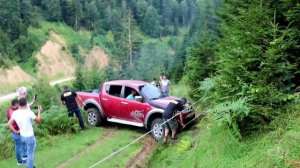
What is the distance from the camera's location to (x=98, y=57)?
4213 inches

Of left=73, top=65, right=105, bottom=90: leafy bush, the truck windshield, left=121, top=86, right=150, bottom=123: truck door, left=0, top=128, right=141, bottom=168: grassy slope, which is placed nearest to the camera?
left=0, top=128, right=141, bottom=168: grassy slope

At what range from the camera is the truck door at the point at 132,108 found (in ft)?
43.8

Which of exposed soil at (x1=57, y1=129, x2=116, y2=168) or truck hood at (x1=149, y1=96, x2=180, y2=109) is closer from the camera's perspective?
exposed soil at (x1=57, y1=129, x2=116, y2=168)

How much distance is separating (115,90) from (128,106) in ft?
3.31

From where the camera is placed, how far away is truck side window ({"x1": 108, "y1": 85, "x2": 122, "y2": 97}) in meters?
14.3

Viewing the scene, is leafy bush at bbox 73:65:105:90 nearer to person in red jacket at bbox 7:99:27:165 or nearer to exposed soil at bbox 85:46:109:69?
person in red jacket at bbox 7:99:27:165

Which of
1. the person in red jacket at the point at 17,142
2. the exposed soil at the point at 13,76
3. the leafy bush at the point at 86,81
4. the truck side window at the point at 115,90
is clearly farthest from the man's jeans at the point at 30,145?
the exposed soil at the point at 13,76

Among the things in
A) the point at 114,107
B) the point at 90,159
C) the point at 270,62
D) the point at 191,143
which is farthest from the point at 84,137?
the point at 270,62

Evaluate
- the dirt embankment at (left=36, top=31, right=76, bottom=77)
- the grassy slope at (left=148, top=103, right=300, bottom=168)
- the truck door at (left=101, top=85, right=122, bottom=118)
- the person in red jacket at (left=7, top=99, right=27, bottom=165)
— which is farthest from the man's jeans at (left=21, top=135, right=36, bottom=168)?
the dirt embankment at (left=36, top=31, right=76, bottom=77)

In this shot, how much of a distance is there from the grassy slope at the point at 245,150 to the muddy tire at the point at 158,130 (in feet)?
6.67

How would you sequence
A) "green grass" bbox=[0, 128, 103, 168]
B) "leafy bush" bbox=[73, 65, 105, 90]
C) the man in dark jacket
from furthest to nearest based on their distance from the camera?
"leafy bush" bbox=[73, 65, 105, 90] < the man in dark jacket < "green grass" bbox=[0, 128, 103, 168]

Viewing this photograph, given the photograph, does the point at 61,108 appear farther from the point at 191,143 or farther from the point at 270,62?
the point at 270,62

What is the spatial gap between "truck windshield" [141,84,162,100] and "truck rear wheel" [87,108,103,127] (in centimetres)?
218

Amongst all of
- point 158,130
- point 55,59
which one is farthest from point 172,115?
point 55,59
